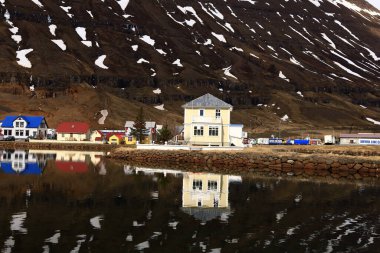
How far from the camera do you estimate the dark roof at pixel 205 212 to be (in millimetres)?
28087

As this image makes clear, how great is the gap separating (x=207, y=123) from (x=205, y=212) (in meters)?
46.6

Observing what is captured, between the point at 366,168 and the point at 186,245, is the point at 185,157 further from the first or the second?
the point at 186,245

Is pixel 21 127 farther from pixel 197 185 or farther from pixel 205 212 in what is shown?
pixel 205 212

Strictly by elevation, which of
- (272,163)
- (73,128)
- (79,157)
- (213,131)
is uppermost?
(73,128)

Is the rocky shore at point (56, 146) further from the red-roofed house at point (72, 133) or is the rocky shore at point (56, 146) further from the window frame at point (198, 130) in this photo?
the window frame at point (198, 130)

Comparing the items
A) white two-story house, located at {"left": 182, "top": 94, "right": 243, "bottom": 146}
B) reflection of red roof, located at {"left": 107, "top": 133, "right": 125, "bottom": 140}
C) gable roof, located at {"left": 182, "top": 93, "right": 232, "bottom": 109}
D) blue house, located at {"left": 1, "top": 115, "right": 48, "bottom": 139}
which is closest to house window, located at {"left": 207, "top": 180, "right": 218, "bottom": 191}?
white two-story house, located at {"left": 182, "top": 94, "right": 243, "bottom": 146}

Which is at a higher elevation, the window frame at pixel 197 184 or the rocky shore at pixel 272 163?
the rocky shore at pixel 272 163

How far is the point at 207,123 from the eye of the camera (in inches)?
3000

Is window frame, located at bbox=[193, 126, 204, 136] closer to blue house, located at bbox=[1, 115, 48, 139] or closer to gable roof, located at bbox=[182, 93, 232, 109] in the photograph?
gable roof, located at bbox=[182, 93, 232, 109]

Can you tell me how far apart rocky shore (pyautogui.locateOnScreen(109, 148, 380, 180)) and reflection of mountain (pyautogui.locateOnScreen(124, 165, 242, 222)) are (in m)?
5.71

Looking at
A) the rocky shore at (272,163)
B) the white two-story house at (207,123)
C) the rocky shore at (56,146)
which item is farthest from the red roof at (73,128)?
the rocky shore at (272,163)

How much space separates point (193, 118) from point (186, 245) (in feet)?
180

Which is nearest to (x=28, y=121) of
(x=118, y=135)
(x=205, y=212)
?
(x=118, y=135)

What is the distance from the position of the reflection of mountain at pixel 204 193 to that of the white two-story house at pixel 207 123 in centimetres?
2030
